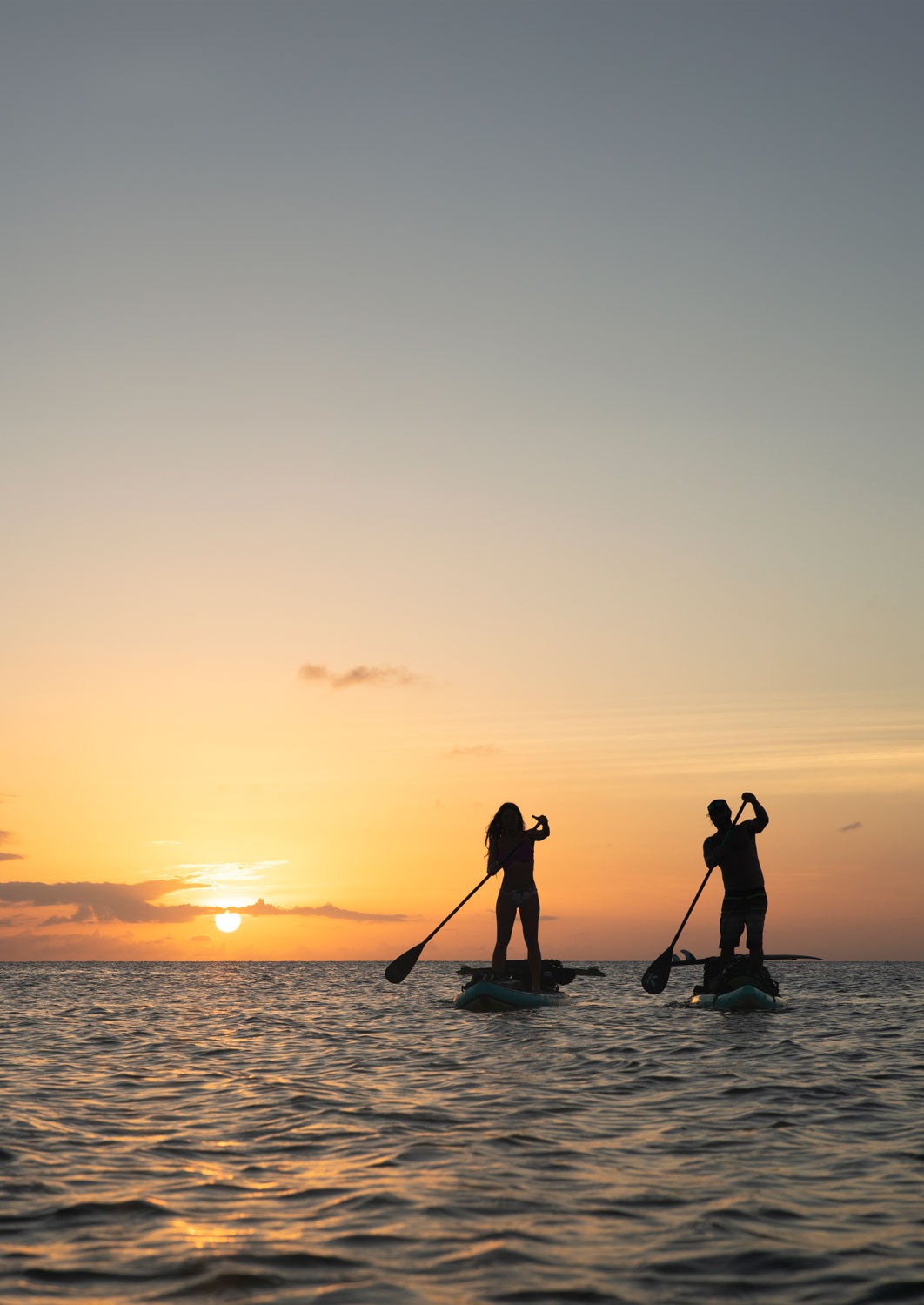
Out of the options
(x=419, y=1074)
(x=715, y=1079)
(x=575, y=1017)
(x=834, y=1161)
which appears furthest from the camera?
(x=575, y=1017)

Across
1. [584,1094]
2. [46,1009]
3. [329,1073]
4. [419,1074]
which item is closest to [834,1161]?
[584,1094]

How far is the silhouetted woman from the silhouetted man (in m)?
2.93

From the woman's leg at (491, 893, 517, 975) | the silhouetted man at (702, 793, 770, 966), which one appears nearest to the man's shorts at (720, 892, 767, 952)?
the silhouetted man at (702, 793, 770, 966)

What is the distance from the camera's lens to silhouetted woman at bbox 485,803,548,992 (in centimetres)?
1878

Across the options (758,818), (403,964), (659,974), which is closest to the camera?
(758,818)

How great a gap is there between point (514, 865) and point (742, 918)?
12.9ft

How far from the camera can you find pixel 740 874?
18438 millimetres

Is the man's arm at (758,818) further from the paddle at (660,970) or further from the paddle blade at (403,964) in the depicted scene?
the paddle blade at (403,964)

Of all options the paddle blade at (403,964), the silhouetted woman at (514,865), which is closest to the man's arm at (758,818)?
the silhouetted woman at (514,865)

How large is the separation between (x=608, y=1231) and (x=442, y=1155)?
210 cm

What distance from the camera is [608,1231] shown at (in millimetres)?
5367

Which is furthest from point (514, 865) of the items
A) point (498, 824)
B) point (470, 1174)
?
point (470, 1174)

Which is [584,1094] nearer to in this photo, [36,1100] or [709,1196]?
[709,1196]

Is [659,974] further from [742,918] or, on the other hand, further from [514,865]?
[514,865]
